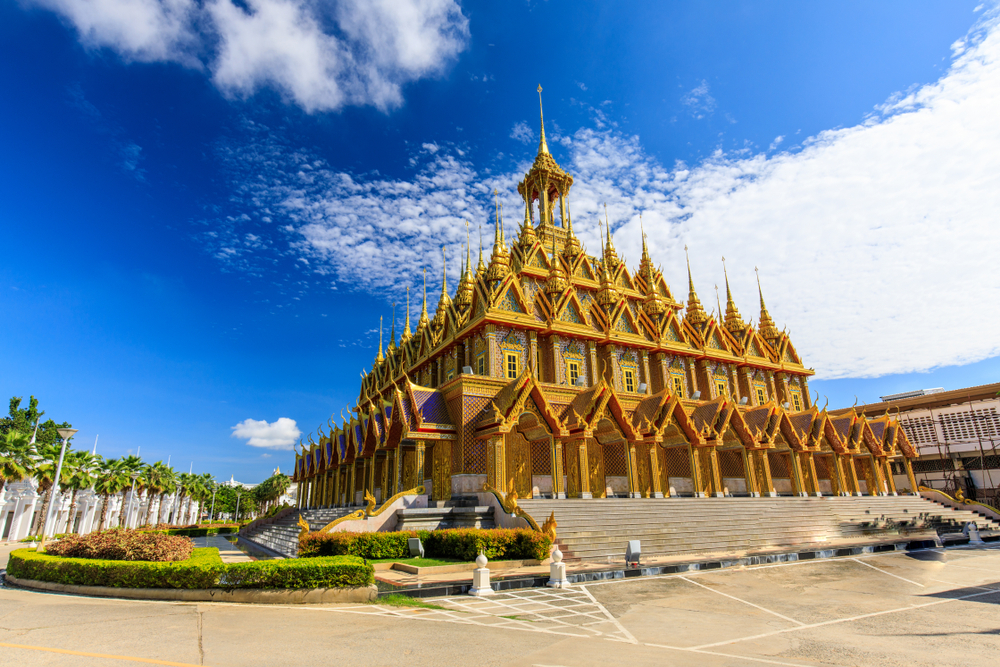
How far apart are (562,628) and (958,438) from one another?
3752 centimetres

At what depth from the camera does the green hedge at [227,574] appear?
926 cm

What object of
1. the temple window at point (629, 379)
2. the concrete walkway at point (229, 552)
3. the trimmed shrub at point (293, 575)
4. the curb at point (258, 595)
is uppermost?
the temple window at point (629, 379)

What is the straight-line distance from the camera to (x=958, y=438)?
32719mm

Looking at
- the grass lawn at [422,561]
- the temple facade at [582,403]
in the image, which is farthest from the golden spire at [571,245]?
the grass lawn at [422,561]

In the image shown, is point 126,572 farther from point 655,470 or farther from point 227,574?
point 655,470

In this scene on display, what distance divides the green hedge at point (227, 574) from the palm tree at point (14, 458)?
79.9 feet

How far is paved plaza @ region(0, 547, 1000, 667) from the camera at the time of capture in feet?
18.7

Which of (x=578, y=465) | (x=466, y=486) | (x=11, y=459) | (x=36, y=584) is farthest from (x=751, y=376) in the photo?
(x=11, y=459)

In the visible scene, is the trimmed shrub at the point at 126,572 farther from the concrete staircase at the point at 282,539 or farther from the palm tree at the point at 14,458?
the palm tree at the point at 14,458

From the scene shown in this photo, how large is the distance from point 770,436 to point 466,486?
531 inches

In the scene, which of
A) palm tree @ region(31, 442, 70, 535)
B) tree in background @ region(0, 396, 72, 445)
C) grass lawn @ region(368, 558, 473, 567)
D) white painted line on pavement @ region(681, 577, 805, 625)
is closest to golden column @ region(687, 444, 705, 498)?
white painted line on pavement @ region(681, 577, 805, 625)

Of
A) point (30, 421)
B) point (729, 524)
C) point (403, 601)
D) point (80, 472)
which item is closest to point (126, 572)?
point (403, 601)

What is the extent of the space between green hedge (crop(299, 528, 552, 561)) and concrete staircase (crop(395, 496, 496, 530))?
8.94 feet

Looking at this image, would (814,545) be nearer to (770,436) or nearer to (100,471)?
(770,436)
